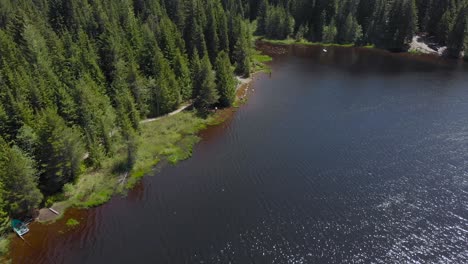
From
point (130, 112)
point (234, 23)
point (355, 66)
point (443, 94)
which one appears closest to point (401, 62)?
point (355, 66)

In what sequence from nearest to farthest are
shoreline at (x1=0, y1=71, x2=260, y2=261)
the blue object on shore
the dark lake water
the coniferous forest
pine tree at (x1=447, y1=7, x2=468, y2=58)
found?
the dark lake water, the blue object on shore, shoreline at (x1=0, y1=71, x2=260, y2=261), the coniferous forest, pine tree at (x1=447, y1=7, x2=468, y2=58)

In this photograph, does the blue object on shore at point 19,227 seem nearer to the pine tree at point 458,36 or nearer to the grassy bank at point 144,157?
the grassy bank at point 144,157

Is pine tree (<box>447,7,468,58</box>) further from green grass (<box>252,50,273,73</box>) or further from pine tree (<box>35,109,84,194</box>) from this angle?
pine tree (<box>35,109,84,194</box>)

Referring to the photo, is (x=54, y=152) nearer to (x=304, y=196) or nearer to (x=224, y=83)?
(x=304, y=196)

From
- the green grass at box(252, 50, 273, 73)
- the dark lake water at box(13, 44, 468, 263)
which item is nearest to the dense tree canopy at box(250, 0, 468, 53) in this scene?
the green grass at box(252, 50, 273, 73)

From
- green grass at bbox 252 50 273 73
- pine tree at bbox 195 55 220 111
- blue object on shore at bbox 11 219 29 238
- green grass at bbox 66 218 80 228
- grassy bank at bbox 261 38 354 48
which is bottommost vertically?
green grass at bbox 66 218 80 228

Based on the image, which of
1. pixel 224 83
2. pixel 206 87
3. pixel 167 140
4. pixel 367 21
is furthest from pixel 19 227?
pixel 367 21
